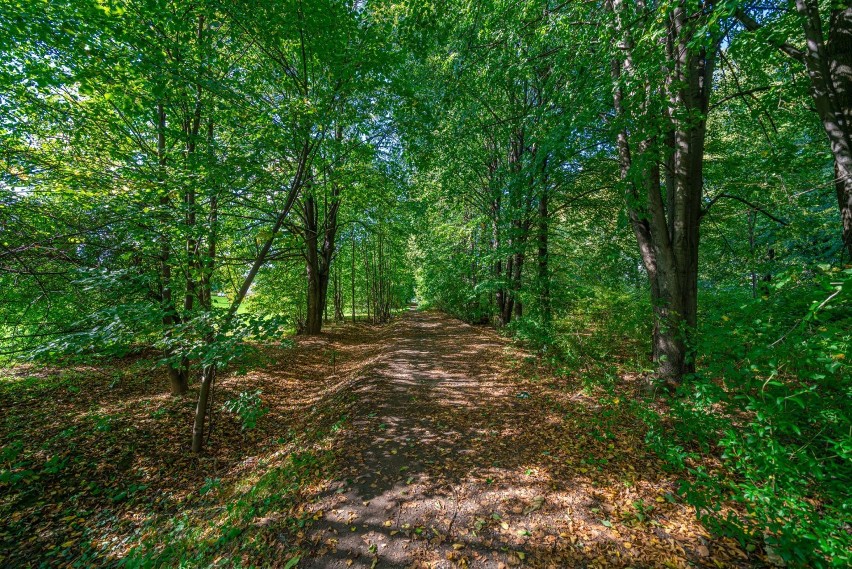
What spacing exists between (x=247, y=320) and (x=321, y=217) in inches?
487

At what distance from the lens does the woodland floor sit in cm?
306

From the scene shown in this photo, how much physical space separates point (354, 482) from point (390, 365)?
5.03 metres

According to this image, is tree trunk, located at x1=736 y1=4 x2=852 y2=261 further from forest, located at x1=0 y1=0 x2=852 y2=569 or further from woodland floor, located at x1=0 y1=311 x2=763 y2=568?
woodland floor, located at x1=0 y1=311 x2=763 y2=568

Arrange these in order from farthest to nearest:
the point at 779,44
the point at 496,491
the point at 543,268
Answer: the point at 543,268, the point at 779,44, the point at 496,491

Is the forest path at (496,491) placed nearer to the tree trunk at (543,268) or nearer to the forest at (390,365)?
the forest at (390,365)

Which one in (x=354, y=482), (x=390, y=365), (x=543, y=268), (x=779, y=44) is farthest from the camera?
(x=543, y=268)

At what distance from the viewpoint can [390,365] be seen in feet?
29.7

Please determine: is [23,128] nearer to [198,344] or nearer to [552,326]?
[198,344]

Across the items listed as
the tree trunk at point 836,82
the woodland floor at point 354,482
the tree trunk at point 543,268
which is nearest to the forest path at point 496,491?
the woodland floor at point 354,482

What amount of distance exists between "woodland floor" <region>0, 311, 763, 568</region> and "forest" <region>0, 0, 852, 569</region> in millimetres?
38

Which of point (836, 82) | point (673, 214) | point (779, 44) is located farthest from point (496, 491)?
point (779, 44)

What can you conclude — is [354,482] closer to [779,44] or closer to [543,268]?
[779,44]

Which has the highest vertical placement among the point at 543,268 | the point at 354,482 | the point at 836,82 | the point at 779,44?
the point at 779,44

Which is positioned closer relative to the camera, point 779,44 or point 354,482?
point 779,44
